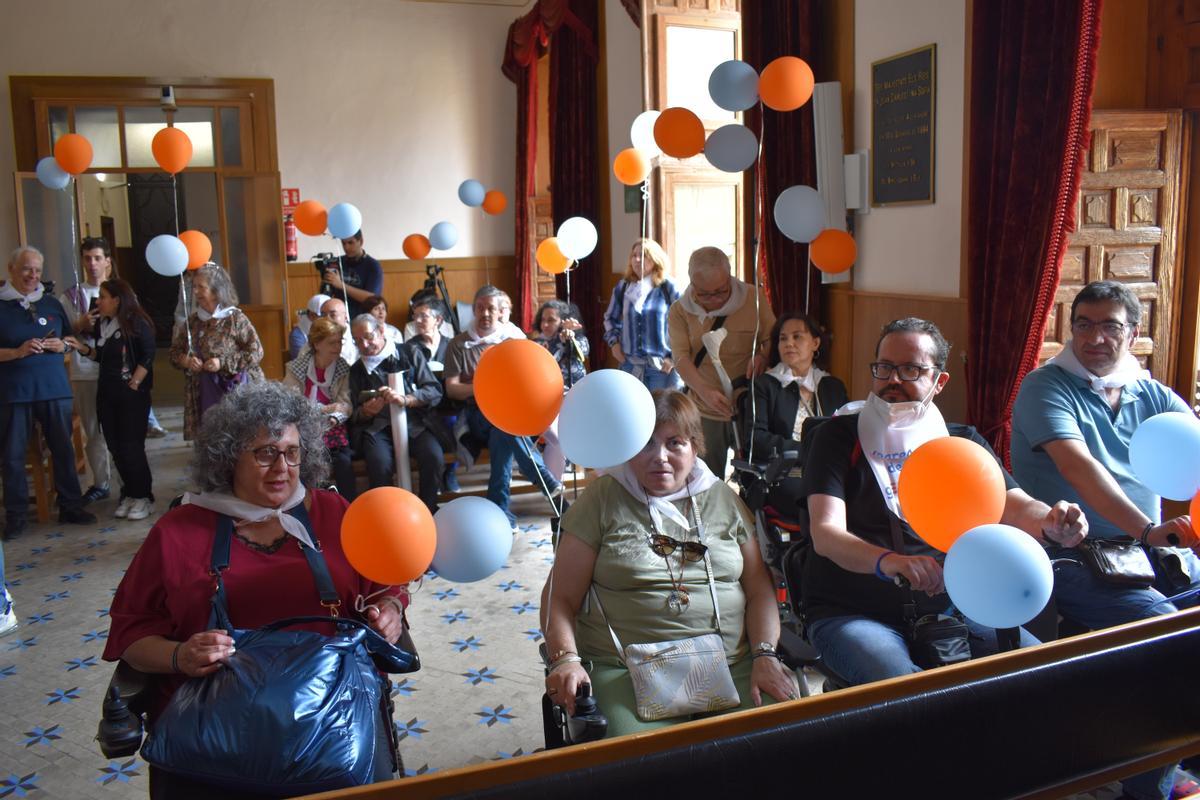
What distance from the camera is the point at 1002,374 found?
3.56m

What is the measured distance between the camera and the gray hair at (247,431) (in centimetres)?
209

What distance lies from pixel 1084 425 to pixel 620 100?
5339 mm

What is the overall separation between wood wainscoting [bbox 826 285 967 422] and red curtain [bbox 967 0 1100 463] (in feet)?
0.46

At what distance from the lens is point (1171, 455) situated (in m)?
2.23

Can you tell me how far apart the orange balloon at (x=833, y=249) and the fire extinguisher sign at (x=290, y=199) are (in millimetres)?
6435

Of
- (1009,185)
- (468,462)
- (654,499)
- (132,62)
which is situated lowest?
(468,462)

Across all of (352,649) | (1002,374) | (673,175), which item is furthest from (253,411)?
(673,175)

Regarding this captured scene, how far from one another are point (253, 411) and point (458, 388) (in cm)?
286

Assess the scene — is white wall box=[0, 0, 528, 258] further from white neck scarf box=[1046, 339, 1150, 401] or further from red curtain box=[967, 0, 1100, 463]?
white neck scarf box=[1046, 339, 1150, 401]

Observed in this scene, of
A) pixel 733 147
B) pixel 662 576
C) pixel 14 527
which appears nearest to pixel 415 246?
pixel 14 527

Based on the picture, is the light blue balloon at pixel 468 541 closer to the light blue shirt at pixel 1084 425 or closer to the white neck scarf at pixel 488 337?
the light blue shirt at pixel 1084 425

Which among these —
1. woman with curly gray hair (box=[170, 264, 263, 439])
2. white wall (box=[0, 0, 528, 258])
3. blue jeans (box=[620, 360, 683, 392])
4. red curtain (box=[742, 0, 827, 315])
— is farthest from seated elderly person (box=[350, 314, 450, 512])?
white wall (box=[0, 0, 528, 258])

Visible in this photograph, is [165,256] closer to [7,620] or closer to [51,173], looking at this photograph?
[51,173]

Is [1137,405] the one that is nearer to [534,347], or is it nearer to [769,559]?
[769,559]
